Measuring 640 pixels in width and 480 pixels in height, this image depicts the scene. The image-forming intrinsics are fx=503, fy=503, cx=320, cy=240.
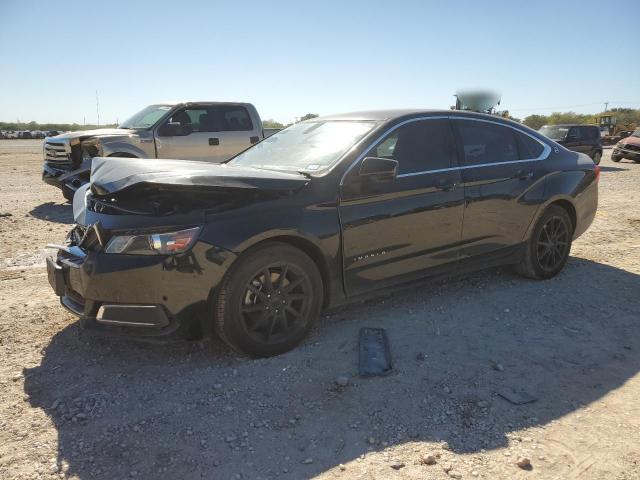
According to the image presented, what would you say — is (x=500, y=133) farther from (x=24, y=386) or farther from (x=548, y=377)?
(x=24, y=386)

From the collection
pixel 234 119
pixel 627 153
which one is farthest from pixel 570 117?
pixel 234 119

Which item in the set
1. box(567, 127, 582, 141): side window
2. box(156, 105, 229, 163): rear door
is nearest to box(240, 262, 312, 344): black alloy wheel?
box(156, 105, 229, 163): rear door

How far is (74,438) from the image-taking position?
2.62 meters

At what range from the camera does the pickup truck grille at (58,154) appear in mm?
9469

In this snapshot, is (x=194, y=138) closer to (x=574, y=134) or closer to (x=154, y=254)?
(x=154, y=254)

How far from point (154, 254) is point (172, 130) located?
727 cm

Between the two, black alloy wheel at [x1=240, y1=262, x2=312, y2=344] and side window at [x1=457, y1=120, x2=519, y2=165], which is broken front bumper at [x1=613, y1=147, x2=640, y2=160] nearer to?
side window at [x1=457, y1=120, x2=519, y2=165]

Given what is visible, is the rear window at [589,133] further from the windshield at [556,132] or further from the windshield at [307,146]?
the windshield at [307,146]

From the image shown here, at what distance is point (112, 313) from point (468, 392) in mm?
2228

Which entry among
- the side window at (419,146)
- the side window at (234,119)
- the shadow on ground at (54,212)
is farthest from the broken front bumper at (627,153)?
the shadow on ground at (54,212)

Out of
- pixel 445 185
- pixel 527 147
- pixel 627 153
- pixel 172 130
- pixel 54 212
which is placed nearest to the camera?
pixel 445 185

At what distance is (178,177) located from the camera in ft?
10.1

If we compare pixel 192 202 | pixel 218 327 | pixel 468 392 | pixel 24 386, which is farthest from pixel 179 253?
pixel 468 392

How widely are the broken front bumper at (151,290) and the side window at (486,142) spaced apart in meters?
2.50
